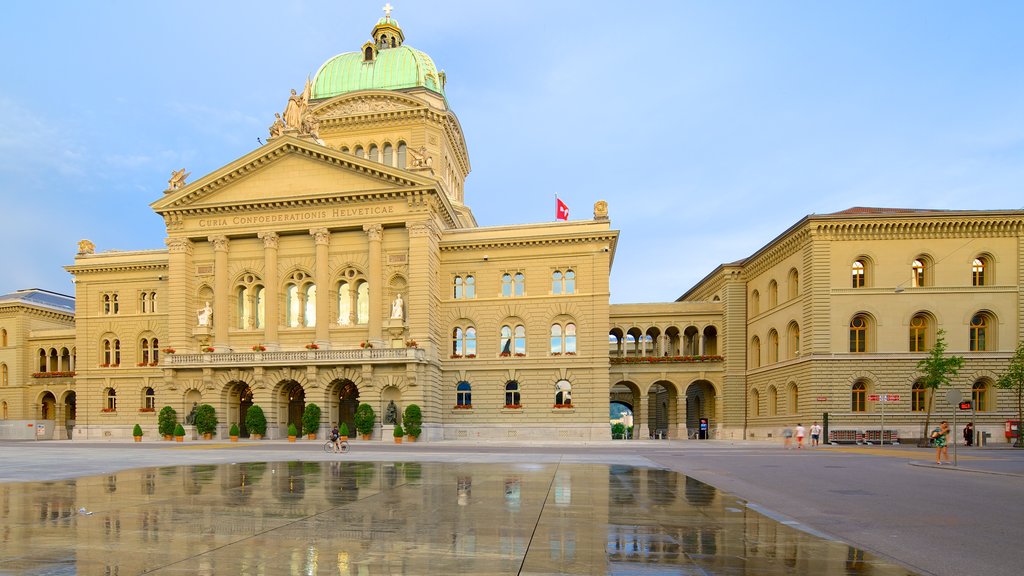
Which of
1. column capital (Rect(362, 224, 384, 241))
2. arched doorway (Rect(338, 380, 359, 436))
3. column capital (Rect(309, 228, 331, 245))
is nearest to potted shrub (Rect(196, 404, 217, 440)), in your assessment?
arched doorway (Rect(338, 380, 359, 436))

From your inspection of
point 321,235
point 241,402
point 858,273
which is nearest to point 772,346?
point 858,273

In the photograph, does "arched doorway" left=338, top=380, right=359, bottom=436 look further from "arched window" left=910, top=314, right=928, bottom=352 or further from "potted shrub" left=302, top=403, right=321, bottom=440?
"arched window" left=910, top=314, right=928, bottom=352

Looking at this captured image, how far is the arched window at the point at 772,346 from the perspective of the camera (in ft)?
171

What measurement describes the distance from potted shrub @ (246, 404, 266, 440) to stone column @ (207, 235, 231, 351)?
21.0 feet

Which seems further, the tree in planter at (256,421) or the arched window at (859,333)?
the tree in planter at (256,421)

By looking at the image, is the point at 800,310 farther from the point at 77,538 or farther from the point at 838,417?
the point at 77,538

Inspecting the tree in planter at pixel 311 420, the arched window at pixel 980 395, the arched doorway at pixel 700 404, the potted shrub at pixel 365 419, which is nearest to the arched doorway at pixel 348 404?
the tree in planter at pixel 311 420

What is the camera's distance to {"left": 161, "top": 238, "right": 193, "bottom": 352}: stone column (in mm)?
52156

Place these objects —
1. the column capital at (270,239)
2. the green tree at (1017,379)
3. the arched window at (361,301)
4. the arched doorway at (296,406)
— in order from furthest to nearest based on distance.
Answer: the arched doorway at (296,406), the arched window at (361,301), the column capital at (270,239), the green tree at (1017,379)

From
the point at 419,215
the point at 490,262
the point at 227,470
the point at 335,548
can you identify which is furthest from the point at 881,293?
the point at 335,548

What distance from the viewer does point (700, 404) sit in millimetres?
68500

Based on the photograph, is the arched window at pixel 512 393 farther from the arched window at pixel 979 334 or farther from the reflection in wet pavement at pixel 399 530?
the reflection in wet pavement at pixel 399 530

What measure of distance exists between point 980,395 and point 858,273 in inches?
450

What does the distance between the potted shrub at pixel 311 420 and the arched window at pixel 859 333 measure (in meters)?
37.8
